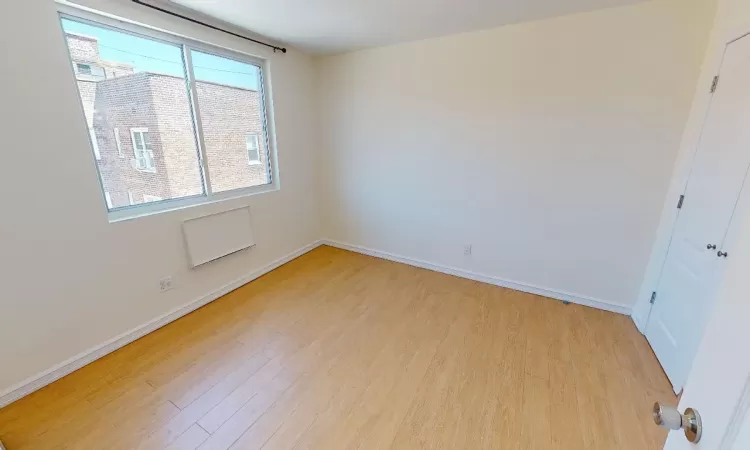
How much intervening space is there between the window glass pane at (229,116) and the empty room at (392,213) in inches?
0.9

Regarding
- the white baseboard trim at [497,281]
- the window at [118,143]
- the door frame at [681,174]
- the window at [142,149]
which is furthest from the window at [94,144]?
the door frame at [681,174]

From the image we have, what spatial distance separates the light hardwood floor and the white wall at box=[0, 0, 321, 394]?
0.84 feet

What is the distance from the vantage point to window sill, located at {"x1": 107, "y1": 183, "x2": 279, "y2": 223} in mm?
2213

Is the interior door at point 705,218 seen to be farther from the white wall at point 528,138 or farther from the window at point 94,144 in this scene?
the window at point 94,144

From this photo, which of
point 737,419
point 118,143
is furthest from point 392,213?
point 737,419

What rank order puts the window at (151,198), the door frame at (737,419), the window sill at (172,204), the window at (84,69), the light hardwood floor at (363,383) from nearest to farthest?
1. the door frame at (737,419)
2. the light hardwood floor at (363,383)
3. the window at (84,69)
4. the window sill at (172,204)
5. the window at (151,198)

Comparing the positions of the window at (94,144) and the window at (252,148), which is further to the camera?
the window at (252,148)

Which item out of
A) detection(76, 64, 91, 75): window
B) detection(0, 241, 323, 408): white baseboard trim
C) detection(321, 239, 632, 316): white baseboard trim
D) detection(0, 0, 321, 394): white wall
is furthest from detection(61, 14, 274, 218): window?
detection(321, 239, 632, 316): white baseboard trim

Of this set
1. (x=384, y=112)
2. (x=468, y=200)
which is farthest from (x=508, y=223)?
(x=384, y=112)

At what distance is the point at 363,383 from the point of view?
194cm

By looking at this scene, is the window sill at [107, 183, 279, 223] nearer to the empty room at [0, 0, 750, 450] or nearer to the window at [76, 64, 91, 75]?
the empty room at [0, 0, 750, 450]

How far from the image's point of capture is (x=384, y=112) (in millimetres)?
3451

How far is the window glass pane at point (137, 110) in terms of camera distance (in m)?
2.00

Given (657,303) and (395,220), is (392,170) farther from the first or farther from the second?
(657,303)
